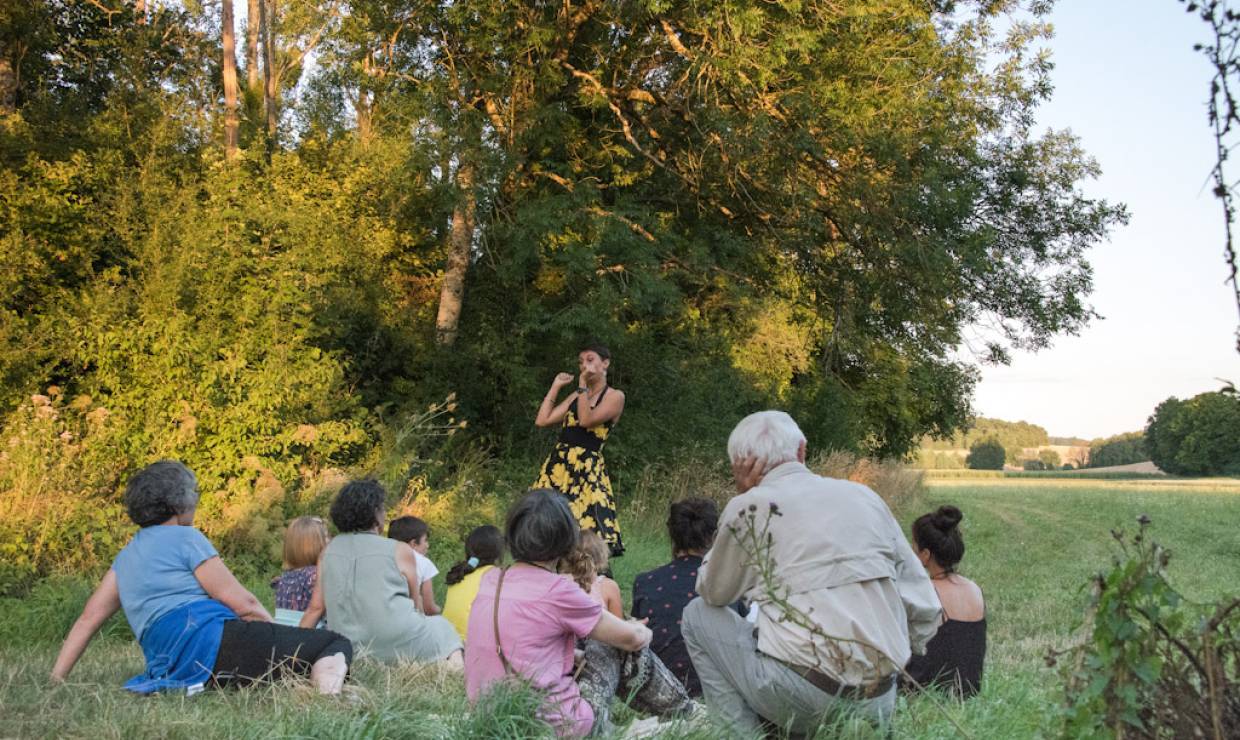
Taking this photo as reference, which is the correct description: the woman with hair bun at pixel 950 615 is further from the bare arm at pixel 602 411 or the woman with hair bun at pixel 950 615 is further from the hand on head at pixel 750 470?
the bare arm at pixel 602 411

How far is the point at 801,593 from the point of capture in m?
3.77

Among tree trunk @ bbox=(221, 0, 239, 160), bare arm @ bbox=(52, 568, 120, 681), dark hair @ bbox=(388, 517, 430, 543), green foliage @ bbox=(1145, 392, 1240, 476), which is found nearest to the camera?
bare arm @ bbox=(52, 568, 120, 681)

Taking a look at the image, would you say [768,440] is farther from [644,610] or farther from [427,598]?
[427,598]

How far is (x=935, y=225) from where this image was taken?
14.6 meters

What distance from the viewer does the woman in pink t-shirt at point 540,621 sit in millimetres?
4137

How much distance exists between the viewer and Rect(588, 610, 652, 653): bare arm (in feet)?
13.8

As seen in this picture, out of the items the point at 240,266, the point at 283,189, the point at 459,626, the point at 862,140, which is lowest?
the point at 459,626

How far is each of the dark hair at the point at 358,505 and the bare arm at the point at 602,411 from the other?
248cm

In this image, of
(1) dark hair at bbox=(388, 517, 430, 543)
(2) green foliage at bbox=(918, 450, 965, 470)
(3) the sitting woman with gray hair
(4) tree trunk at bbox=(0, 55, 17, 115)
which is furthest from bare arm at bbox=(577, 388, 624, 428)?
(2) green foliage at bbox=(918, 450, 965, 470)

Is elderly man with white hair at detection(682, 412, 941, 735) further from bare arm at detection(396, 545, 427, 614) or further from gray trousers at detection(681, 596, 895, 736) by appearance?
bare arm at detection(396, 545, 427, 614)

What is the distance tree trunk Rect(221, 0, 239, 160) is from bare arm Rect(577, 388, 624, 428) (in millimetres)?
9784

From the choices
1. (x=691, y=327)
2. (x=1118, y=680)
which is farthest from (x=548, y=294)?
(x=1118, y=680)

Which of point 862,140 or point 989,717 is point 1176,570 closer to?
point 862,140

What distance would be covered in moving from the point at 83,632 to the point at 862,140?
11379 millimetres
